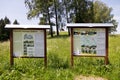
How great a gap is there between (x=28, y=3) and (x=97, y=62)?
40455 millimetres

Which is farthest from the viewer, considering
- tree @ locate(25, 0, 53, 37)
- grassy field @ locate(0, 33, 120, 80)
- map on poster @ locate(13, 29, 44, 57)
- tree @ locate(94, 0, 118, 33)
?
Answer: tree @ locate(94, 0, 118, 33)

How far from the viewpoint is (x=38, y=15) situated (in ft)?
168

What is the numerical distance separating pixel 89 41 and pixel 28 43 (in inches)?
100

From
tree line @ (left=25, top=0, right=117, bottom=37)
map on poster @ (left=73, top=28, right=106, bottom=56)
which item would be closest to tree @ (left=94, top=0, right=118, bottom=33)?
tree line @ (left=25, top=0, right=117, bottom=37)

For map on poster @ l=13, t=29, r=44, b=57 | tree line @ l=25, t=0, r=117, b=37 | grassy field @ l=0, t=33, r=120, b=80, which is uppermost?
tree line @ l=25, t=0, r=117, b=37

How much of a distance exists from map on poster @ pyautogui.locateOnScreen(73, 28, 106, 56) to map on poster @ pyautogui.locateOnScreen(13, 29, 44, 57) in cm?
143

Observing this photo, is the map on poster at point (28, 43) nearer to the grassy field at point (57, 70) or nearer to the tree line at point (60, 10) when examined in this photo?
the grassy field at point (57, 70)

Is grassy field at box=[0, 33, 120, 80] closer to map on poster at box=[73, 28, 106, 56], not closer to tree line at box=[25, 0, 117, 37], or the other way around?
map on poster at box=[73, 28, 106, 56]

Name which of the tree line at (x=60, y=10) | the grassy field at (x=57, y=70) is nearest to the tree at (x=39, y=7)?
the tree line at (x=60, y=10)

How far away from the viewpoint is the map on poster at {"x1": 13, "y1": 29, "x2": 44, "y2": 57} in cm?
1142

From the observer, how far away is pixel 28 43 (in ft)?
37.8

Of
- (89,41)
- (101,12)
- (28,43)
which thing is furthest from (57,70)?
(101,12)

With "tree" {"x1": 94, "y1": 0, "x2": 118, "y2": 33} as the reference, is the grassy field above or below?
below

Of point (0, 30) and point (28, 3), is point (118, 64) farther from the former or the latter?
point (0, 30)
